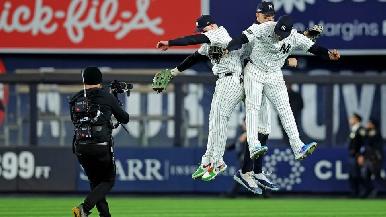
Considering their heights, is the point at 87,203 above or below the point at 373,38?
below

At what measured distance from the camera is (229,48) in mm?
18328

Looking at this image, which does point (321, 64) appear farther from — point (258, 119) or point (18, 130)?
point (258, 119)

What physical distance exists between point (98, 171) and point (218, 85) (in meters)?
2.38

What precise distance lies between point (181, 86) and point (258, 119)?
11.7 meters

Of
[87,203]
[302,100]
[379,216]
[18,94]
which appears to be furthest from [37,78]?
[87,203]

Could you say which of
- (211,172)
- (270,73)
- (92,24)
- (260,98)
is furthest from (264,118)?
(92,24)

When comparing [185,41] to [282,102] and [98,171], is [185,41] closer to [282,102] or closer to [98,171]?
[282,102]

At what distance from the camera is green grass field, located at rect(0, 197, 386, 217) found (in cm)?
2314

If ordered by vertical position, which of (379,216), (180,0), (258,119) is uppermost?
(180,0)

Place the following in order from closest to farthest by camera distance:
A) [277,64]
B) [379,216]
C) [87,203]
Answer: [87,203]
[277,64]
[379,216]

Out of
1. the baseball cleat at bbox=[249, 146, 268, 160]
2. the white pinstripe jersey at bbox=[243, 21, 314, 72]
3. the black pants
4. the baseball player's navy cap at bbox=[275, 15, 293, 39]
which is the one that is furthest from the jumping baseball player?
the black pants

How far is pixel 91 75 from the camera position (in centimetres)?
1797

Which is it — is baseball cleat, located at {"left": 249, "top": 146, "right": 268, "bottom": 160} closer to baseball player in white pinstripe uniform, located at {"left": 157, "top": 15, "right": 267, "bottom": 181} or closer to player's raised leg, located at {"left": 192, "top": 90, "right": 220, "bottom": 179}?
baseball player in white pinstripe uniform, located at {"left": 157, "top": 15, "right": 267, "bottom": 181}

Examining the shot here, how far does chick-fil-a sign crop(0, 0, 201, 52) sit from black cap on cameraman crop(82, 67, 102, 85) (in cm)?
1646
